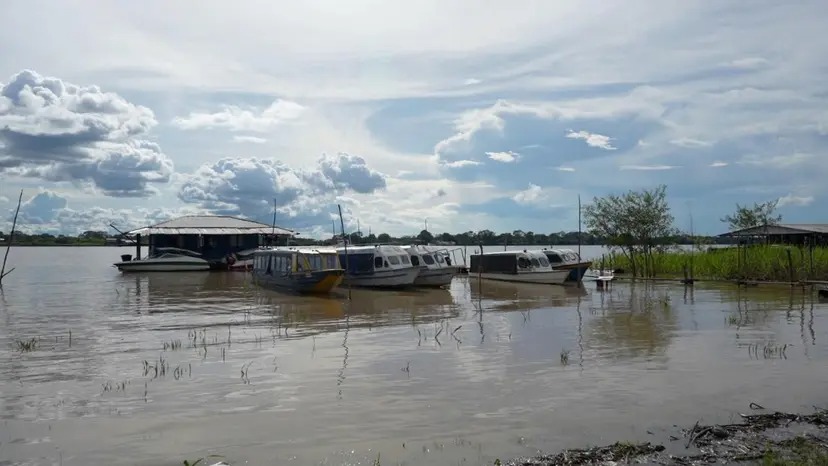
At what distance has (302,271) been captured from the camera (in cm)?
3025

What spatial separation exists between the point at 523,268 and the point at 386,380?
25.9 m

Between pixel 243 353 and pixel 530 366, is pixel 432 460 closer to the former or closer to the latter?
pixel 530 366

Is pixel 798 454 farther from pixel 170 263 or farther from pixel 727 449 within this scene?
pixel 170 263

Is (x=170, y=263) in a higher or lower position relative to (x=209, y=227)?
lower

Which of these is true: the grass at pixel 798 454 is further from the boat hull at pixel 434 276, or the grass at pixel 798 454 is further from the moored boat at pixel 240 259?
the moored boat at pixel 240 259

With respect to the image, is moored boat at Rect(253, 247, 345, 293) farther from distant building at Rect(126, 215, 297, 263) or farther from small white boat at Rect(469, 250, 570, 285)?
distant building at Rect(126, 215, 297, 263)

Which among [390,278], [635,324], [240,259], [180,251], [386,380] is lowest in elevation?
[386,380]

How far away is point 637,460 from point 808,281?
24352 mm

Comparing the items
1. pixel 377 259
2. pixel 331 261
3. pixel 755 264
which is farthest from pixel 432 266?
pixel 755 264

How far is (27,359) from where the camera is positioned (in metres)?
14.3

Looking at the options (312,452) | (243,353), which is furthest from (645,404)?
(243,353)

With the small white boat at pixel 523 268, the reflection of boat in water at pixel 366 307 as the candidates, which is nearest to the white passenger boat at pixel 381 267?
the reflection of boat in water at pixel 366 307

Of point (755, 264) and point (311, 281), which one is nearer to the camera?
point (311, 281)

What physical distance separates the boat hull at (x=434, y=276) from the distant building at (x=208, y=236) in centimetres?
2128
